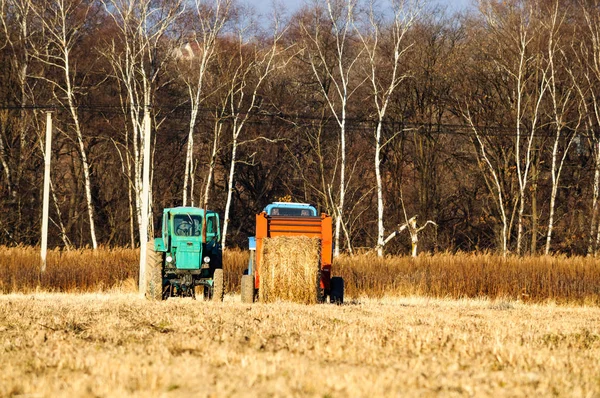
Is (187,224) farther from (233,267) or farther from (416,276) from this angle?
(416,276)

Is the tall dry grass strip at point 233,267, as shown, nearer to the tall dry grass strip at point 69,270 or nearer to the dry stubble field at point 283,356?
the tall dry grass strip at point 69,270

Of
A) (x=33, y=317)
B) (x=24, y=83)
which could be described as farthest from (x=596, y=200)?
(x=33, y=317)

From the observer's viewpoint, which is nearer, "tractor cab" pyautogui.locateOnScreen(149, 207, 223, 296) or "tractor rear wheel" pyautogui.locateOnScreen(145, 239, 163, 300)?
"tractor rear wheel" pyautogui.locateOnScreen(145, 239, 163, 300)

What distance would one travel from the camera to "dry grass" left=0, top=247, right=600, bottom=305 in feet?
93.5

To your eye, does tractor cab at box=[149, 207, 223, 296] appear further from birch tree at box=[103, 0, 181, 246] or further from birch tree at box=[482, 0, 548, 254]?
birch tree at box=[482, 0, 548, 254]

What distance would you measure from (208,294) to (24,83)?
69.6 ft

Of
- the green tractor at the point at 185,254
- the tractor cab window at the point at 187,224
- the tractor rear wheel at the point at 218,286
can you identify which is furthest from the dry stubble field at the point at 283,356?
the tractor cab window at the point at 187,224

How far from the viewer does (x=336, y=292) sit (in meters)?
21.7

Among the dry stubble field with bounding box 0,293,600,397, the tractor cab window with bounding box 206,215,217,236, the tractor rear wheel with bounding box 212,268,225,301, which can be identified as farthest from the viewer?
the tractor cab window with bounding box 206,215,217,236

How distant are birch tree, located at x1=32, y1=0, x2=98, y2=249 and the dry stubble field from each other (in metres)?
24.2

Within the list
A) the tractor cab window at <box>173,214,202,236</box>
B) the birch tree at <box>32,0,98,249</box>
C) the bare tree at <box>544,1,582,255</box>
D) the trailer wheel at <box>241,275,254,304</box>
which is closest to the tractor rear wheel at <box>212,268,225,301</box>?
the trailer wheel at <box>241,275,254,304</box>

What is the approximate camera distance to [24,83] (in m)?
41.0

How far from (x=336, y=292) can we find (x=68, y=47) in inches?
919

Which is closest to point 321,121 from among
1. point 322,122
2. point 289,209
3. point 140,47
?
point 322,122
